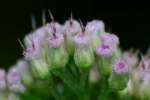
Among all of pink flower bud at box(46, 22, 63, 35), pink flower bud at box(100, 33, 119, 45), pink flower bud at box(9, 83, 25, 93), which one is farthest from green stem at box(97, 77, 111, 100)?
pink flower bud at box(9, 83, 25, 93)

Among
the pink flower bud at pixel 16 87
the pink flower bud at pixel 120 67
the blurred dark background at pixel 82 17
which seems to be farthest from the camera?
the blurred dark background at pixel 82 17

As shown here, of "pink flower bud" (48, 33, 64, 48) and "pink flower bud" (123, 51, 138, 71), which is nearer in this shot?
"pink flower bud" (48, 33, 64, 48)

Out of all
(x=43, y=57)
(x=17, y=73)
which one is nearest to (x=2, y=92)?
A: (x=17, y=73)

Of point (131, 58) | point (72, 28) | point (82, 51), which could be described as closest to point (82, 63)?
point (82, 51)

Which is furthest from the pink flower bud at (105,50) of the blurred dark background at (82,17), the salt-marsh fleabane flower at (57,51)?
the blurred dark background at (82,17)

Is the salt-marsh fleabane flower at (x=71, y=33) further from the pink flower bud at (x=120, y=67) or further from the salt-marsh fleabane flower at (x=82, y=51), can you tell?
the pink flower bud at (x=120, y=67)

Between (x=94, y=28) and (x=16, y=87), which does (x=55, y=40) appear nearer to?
(x=94, y=28)

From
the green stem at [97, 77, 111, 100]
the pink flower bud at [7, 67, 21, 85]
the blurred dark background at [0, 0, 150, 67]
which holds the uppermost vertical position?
the blurred dark background at [0, 0, 150, 67]

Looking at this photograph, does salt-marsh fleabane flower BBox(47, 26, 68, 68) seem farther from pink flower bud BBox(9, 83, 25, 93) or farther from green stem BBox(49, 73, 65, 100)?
pink flower bud BBox(9, 83, 25, 93)
